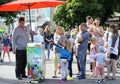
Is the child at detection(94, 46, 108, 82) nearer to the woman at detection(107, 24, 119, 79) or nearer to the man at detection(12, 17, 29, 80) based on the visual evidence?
the woman at detection(107, 24, 119, 79)

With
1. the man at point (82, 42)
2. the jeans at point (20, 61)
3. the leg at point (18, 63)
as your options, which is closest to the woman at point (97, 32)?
the man at point (82, 42)

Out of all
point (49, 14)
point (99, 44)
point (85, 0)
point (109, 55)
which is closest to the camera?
point (109, 55)

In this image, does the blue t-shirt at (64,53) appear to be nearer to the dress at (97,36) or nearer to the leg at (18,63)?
the leg at (18,63)

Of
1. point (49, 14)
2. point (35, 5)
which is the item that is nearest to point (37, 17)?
point (49, 14)

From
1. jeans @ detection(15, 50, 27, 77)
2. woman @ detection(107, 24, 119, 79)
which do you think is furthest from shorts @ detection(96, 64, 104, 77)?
jeans @ detection(15, 50, 27, 77)

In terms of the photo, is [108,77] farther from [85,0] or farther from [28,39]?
[85,0]

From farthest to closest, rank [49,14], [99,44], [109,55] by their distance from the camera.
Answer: [49,14]
[99,44]
[109,55]

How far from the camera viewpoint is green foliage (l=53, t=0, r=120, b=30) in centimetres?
3912

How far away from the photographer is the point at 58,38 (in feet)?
40.2

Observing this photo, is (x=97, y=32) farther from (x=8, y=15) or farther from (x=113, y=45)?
(x=8, y=15)

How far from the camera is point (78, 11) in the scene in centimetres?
3944

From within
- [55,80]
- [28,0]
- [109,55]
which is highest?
[28,0]

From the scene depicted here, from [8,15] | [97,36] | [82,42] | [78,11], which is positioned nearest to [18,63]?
[82,42]

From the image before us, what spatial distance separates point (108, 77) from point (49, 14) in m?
49.6
